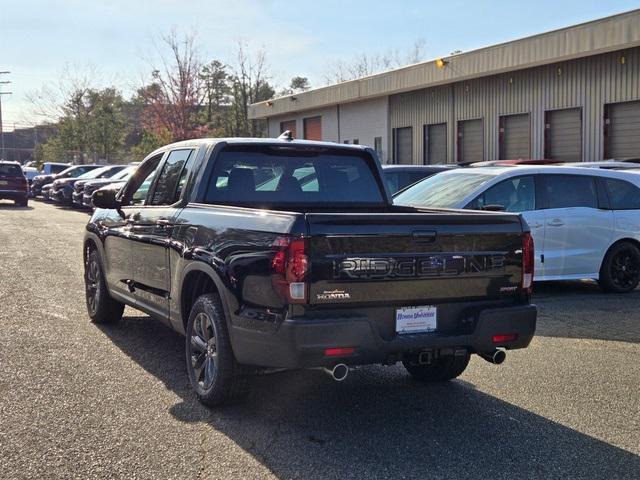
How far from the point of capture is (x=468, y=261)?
490 centimetres

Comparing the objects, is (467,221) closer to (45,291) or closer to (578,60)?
(45,291)

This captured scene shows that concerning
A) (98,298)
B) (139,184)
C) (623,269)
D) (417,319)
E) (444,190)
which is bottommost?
(623,269)

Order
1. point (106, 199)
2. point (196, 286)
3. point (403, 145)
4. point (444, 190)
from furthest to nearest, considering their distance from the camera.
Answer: point (403, 145) < point (444, 190) < point (106, 199) < point (196, 286)

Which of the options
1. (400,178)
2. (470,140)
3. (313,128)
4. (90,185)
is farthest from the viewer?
(313,128)

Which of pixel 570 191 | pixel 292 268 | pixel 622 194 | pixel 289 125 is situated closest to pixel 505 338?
pixel 292 268

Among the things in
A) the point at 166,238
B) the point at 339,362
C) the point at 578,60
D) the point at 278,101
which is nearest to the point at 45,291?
the point at 166,238

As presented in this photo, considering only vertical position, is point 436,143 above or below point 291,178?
above

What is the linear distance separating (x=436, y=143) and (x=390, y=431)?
73.2 ft

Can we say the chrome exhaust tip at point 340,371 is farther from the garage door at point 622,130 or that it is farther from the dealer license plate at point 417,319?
the garage door at point 622,130

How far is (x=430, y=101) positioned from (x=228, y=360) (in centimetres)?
2248

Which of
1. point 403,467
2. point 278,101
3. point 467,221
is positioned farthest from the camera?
point 278,101

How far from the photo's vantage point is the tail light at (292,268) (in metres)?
4.36

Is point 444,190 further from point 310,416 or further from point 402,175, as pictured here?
point 310,416

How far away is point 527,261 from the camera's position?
5188mm
